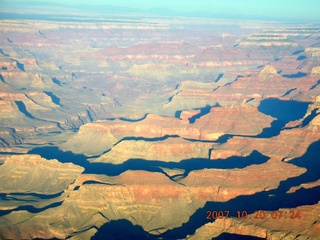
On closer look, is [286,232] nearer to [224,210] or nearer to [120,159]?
[224,210]

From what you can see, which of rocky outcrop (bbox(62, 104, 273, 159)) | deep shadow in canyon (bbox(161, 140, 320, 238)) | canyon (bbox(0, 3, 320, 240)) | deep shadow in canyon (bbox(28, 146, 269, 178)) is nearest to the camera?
deep shadow in canyon (bbox(161, 140, 320, 238))

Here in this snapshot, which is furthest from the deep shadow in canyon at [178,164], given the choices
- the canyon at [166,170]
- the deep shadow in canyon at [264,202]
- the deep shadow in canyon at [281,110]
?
the deep shadow in canyon at [281,110]

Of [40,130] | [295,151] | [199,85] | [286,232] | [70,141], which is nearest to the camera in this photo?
[286,232]

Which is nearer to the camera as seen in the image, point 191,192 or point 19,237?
point 19,237

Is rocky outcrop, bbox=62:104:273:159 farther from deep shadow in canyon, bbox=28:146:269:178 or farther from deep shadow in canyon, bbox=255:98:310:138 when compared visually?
deep shadow in canyon, bbox=28:146:269:178

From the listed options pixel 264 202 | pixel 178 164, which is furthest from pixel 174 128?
pixel 264 202

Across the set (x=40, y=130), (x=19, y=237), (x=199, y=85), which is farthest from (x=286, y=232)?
(x=199, y=85)

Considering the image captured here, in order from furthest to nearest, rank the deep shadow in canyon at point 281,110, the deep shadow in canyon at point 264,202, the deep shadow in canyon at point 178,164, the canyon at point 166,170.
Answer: the deep shadow in canyon at point 281,110
the deep shadow in canyon at point 178,164
the canyon at point 166,170
the deep shadow in canyon at point 264,202

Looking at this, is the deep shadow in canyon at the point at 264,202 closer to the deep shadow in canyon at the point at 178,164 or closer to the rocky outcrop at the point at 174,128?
the deep shadow in canyon at the point at 178,164

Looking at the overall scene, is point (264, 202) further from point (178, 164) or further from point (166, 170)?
point (178, 164)

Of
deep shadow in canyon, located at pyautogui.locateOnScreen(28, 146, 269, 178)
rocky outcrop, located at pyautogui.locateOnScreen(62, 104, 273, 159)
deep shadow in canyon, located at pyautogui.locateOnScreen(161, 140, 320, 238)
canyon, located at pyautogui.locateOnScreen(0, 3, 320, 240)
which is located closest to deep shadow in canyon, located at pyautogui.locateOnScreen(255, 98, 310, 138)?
canyon, located at pyautogui.locateOnScreen(0, 3, 320, 240)

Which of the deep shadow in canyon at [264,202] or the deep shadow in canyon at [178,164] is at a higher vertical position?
the deep shadow in canyon at [264,202]
